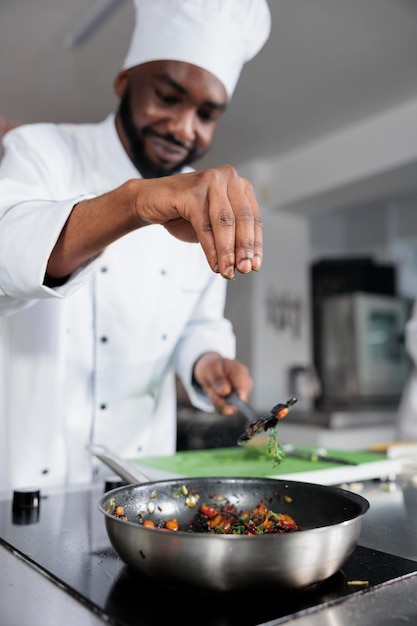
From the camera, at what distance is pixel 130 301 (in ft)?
4.58

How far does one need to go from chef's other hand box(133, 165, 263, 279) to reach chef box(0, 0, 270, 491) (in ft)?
1.12

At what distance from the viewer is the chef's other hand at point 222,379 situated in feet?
4.21

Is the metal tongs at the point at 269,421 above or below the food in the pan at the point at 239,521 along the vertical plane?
above

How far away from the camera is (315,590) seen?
56 cm

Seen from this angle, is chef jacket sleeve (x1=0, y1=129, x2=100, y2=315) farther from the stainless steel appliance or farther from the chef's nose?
the stainless steel appliance

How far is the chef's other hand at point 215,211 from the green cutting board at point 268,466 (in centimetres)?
49

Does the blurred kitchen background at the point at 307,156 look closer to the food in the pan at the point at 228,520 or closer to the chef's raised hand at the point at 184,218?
the chef's raised hand at the point at 184,218

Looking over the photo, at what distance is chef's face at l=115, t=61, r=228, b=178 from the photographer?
4.42ft

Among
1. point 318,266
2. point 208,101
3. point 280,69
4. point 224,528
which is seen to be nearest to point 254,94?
point 280,69

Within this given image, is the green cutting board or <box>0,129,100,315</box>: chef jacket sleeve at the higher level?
<box>0,129,100,315</box>: chef jacket sleeve

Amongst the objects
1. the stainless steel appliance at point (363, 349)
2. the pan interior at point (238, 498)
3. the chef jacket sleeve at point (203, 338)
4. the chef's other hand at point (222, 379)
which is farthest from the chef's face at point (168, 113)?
the stainless steel appliance at point (363, 349)

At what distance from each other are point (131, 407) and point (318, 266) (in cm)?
365

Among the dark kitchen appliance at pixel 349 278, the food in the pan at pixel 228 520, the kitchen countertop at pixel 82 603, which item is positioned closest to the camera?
the kitchen countertop at pixel 82 603

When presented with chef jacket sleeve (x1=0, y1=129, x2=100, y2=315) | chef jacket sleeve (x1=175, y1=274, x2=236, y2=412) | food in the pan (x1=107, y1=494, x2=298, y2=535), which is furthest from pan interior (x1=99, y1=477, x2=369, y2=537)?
chef jacket sleeve (x1=175, y1=274, x2=236, y2=412)
